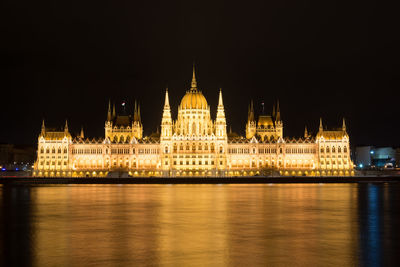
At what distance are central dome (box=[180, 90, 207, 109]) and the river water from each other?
108 meters

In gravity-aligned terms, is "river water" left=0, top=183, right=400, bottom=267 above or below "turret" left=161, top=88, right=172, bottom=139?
below

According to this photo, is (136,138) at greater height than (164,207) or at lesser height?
greater

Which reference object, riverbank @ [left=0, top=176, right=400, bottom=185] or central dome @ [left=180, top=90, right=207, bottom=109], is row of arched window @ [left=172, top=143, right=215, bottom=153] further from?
riverbank @ [left=0, top=176, right=400, bottom=185]

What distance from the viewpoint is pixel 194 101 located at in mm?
161000

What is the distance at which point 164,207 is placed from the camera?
5250cm

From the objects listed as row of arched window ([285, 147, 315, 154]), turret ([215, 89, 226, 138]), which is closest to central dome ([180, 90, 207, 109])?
turret ([215, 89, 226, 138])

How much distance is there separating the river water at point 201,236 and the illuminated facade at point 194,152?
99658mm

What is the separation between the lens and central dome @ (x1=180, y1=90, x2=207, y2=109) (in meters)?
160

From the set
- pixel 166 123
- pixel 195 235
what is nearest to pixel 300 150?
pixel 166 123

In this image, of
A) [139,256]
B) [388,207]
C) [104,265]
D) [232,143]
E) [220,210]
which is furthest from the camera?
[232,143]

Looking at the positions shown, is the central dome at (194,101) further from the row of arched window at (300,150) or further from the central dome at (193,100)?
the row of arched window at (300,150)

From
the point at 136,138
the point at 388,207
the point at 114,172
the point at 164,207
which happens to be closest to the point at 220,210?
the point at 164,207

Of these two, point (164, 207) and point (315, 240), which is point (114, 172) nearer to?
point (164, 207)

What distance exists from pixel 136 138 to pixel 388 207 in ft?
372
